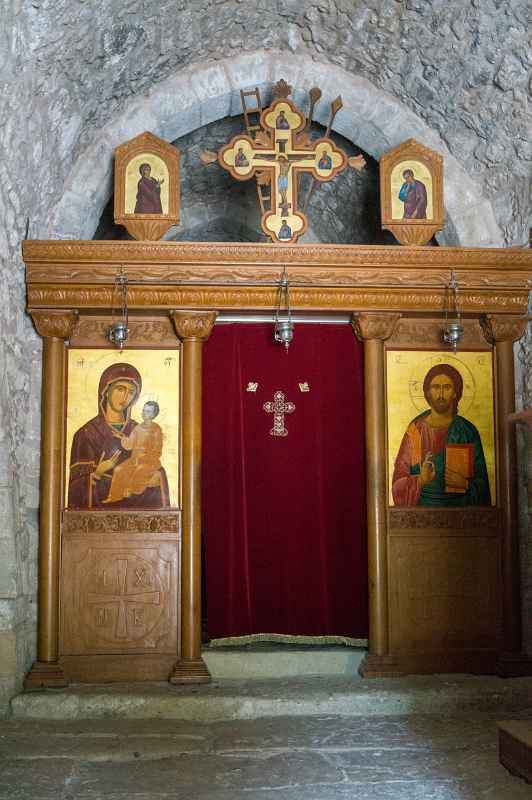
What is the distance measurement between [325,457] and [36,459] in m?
1.68

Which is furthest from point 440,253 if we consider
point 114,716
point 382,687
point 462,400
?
point 114,716

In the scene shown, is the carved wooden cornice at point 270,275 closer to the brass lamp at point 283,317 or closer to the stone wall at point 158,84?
the brass lamp at point 283,317

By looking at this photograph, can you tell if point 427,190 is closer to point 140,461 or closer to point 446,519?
point 446,519

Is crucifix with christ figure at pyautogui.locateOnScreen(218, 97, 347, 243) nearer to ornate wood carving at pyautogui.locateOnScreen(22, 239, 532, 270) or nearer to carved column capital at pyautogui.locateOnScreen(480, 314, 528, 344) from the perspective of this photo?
ornate wood carving at pyautogui.locateOnScreen(22, 239, 532, 270)

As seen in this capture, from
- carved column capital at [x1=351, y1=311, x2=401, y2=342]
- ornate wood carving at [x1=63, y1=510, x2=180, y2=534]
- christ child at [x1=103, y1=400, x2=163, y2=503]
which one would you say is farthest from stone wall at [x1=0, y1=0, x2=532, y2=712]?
carved column capital at [x1=351, y1=311, x2=401, y2=342]

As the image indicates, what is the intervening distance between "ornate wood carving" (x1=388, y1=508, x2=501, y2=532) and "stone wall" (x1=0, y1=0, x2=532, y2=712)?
1.73 m

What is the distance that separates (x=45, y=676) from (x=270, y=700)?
124 centimetres

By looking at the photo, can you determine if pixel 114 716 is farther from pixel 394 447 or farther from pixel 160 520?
pixel 394 447

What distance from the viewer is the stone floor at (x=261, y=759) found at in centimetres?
324

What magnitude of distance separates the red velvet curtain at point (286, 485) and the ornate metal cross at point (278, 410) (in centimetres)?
2

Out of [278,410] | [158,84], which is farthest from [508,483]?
[158,84]

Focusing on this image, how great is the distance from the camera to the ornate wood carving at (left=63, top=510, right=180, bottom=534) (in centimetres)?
469

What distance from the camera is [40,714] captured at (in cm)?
421

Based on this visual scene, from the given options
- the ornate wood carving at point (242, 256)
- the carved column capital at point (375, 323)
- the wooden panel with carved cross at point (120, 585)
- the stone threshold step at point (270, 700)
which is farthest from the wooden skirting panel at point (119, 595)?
the carved column capital at point (375, 323)
